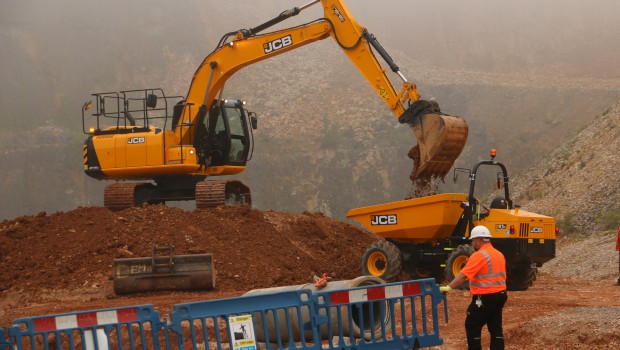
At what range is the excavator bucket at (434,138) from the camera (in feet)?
53.0

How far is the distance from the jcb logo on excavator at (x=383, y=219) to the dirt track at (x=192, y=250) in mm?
1525

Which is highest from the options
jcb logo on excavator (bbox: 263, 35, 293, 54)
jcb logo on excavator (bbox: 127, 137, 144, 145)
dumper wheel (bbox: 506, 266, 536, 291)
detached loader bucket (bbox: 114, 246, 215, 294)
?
jcb logo on excavator (bbox: 263, 35, 293, 54)

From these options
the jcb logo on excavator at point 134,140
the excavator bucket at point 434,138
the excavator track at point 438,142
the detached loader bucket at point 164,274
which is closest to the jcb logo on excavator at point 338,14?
the excavator bucket at point 434,138

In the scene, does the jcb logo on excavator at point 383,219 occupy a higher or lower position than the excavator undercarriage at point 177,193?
lower

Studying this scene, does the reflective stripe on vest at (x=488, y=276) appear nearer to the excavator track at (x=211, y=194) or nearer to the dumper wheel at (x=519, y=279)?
the dumper wheel at (x=519, y=279)

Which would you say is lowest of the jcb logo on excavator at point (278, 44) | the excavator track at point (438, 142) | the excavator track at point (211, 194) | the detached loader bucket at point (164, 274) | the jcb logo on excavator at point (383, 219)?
the detached loader bucket at point (164, 274)

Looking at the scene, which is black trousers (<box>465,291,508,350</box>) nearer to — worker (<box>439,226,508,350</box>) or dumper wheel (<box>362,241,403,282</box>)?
worker (<box>439,226,508,350</box>)

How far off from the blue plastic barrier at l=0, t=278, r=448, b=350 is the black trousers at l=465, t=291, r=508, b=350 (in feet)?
1.22

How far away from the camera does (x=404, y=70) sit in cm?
5538

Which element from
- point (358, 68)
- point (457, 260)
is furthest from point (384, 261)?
point (358, 68)

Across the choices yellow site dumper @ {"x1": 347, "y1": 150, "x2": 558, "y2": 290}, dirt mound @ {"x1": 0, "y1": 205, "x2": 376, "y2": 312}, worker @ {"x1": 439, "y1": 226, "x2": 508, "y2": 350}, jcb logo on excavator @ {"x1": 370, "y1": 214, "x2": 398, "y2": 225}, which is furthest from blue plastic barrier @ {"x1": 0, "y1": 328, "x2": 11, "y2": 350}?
jcb logo on excavator @ {"x1": 370, "y1": 214, "x2": 398, "y2": 225}

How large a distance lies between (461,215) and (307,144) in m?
32.0

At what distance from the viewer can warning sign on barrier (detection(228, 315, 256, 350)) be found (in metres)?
8.36

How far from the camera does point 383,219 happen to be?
639 inches
